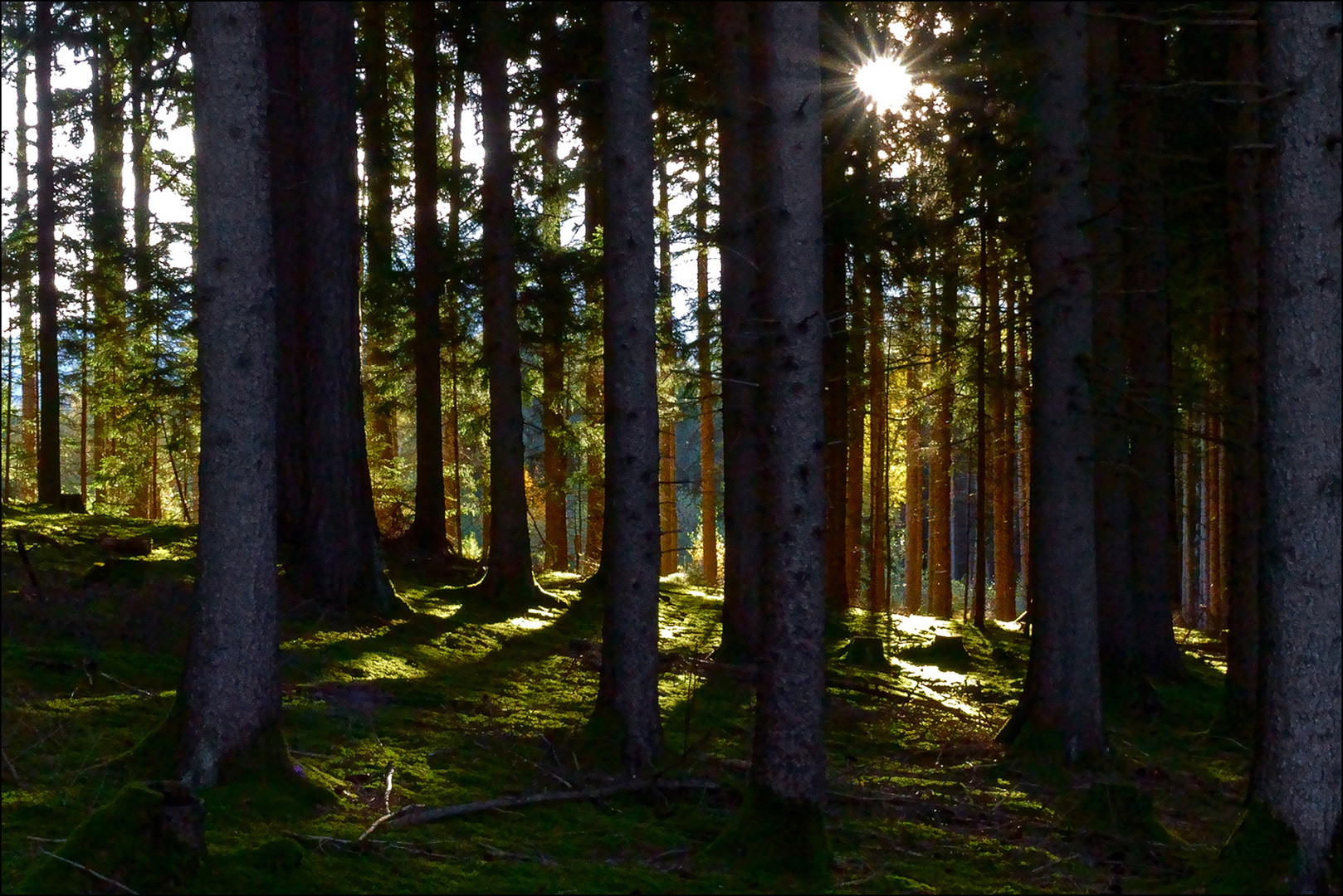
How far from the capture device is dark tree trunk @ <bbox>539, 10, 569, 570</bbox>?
15.7m

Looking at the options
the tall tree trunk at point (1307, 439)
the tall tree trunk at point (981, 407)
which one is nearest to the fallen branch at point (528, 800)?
the tall tree trunk at point (1307, 439)

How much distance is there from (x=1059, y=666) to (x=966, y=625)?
457 inches

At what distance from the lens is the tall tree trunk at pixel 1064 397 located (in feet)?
32.8

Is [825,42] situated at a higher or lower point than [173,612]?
higher

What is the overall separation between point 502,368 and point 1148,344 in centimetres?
844

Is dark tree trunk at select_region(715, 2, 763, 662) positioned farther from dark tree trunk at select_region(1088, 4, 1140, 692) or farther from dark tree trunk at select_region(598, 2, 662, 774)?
dark tree trunk at select_region(598, 2, 662, 774)

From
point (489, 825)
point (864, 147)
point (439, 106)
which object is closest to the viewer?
point (489, 825)

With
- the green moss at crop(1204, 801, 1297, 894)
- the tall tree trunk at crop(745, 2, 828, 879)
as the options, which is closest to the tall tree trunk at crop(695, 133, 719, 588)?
the tall tree trunk at crop(745, 2, 828, 879)

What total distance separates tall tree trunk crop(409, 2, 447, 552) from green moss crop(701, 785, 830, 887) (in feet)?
37.6

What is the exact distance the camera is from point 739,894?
6.09m

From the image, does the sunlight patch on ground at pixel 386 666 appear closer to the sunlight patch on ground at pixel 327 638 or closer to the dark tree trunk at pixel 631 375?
the sunlight patch on ground at pixel 327 638

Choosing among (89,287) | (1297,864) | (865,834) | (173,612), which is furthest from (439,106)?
(1297,864)

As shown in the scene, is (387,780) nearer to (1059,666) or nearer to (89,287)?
(1059,666)

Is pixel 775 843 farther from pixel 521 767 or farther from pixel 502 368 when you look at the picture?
pixel 502 368
